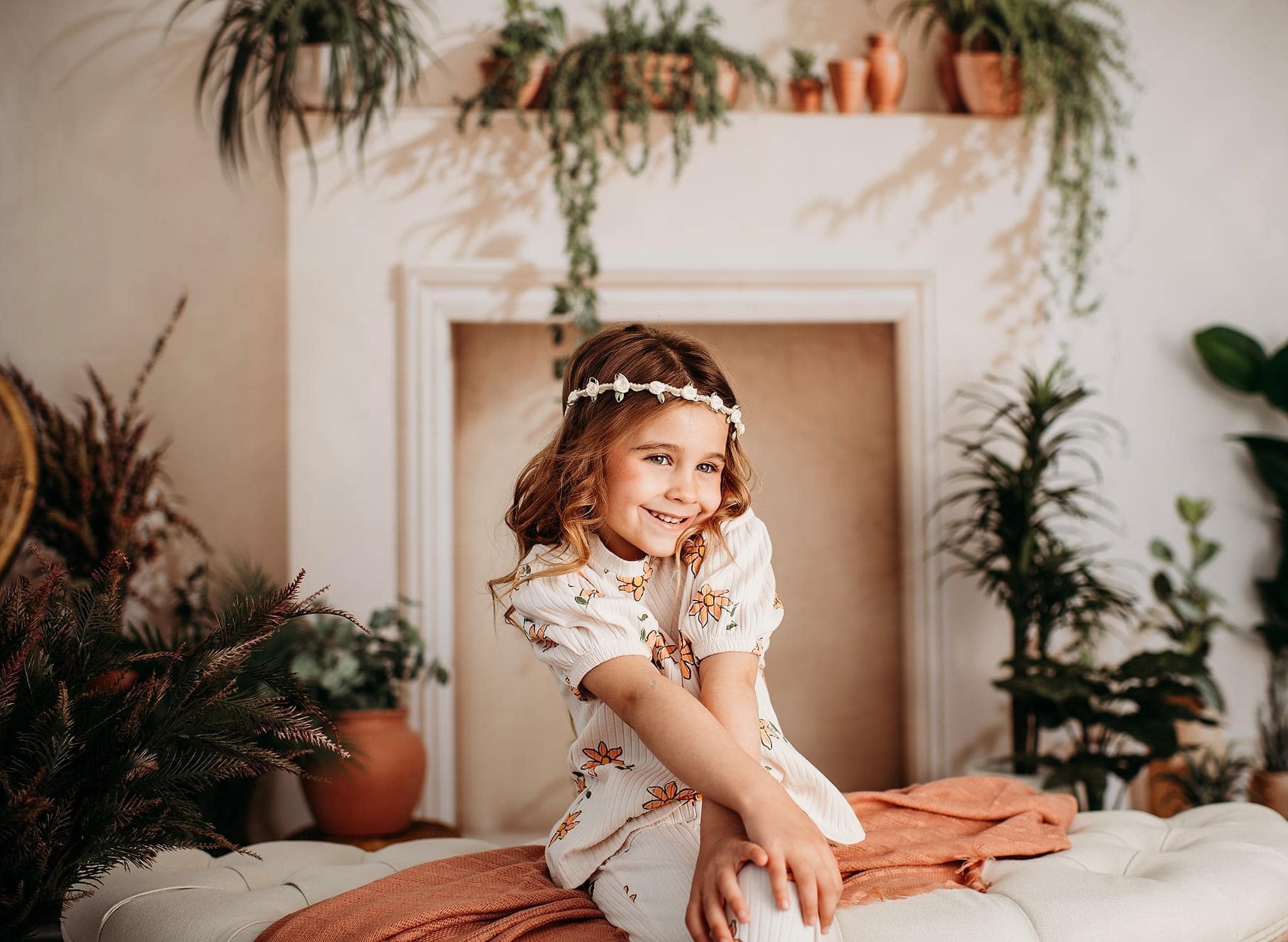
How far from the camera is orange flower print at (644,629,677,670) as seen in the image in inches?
52.2

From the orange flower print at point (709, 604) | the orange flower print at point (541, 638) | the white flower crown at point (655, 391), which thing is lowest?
the orange flower print at point (541, 638)

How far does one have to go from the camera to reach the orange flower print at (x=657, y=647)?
1.33 meters

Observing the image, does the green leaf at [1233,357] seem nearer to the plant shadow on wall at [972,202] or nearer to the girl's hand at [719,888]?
the plant shadow on wall at [972,202]

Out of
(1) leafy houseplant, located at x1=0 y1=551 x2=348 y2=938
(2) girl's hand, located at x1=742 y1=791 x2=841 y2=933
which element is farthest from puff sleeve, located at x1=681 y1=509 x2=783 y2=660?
(1) leafy houseplant, located at x1=0 y1=551 x2=348 y2=938

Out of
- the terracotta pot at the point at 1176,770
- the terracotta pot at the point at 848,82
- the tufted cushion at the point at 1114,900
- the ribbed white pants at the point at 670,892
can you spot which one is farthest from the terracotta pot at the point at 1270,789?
the ribbed white pants at the point at 670,892

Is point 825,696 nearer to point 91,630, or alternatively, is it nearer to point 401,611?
point 401,611

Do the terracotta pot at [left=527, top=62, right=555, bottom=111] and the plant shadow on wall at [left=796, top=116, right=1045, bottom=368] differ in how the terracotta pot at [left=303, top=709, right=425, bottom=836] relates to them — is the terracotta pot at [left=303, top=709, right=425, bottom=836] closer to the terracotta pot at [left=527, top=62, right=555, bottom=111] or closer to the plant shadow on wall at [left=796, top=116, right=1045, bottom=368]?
the terracotta pot at [left=527, top=62, right=555, bottom=111]

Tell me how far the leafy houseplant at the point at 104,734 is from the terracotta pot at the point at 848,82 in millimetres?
2562

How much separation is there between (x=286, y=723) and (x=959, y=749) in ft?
8.19

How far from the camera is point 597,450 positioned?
4.39ft

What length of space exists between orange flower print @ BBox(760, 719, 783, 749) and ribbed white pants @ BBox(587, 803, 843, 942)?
0.12 m

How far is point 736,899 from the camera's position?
0.95m

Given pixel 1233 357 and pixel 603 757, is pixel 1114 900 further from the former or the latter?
pixel 1233 357

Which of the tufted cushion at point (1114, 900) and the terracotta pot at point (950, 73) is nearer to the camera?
the tufted cushion at point (1114, 900)
